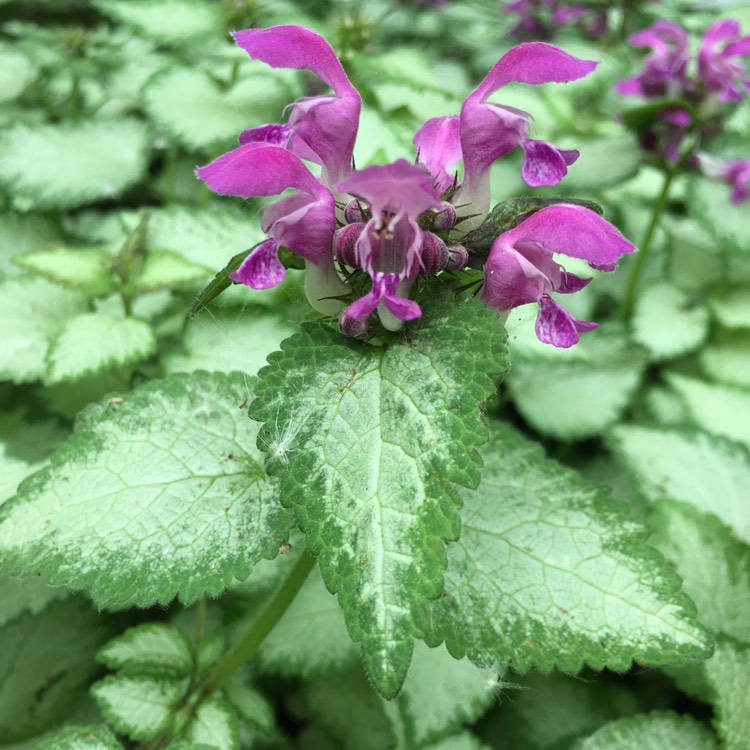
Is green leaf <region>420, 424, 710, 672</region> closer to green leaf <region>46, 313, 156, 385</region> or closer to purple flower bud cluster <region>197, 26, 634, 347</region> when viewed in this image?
purple flower bud cluster <region>197, 26, 634, 347</region>

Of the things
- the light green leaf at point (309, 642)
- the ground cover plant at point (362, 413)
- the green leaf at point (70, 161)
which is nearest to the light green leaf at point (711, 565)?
the ground cover plant at point (362, 413)

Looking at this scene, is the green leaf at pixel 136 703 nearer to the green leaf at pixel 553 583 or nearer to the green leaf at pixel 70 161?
the green leaf at pixel 553 583

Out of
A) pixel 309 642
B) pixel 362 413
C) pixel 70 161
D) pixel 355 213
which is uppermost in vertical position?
pixel 355 213

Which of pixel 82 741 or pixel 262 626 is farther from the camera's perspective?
pixel 262 626

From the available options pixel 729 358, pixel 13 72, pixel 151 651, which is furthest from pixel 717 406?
pixel 13 72

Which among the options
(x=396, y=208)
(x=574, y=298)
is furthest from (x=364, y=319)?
(x=574, y=298)

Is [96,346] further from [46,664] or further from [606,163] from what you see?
[606,163]

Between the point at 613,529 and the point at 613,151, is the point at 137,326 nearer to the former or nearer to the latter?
the point at 613,529

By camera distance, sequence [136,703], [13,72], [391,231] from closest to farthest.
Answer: [391,231] < [136,703] < [13,72]
